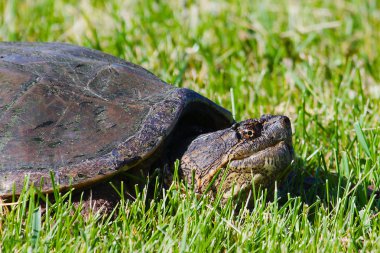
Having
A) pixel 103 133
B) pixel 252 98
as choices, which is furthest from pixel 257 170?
pixel 252 98

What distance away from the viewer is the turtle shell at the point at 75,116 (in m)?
2.97

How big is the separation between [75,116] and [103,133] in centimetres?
15

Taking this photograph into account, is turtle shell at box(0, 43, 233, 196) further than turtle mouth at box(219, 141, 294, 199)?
No

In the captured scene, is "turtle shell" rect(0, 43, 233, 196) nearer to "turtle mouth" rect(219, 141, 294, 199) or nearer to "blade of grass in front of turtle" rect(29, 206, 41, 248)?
"blade of grass in front of turtle" rect(29, 206, 41, 248)

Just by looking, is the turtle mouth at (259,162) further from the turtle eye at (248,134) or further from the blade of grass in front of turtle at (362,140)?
the blade of grass in front of turtle at (362,140)

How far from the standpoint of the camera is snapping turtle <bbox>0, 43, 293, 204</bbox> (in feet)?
9.78

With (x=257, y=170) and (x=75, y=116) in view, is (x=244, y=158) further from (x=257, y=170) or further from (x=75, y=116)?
(x=75, y=116)

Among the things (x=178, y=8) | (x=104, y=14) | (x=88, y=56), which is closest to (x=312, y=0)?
(x=178, y=8)

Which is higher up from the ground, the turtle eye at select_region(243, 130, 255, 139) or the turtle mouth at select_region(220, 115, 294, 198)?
the turtle eye at select_region(243, 130, 255, 139)

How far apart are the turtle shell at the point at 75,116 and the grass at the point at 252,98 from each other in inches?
6.3

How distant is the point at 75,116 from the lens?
3115 mm

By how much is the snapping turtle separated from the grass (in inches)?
4.8

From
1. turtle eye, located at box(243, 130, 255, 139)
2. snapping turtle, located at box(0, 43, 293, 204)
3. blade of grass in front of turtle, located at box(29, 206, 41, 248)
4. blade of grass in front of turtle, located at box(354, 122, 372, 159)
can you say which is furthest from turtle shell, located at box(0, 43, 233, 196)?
blade of grass in front of turtle, located at box(354, 122, 372, 159)

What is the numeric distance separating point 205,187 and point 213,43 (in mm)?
2382
